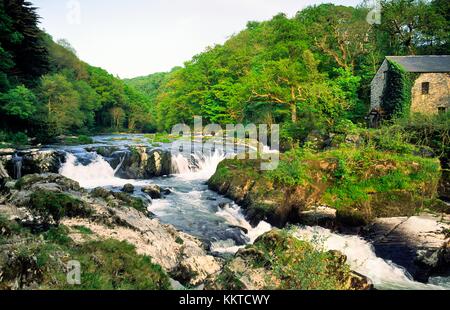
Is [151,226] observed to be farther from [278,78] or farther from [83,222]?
[278,78]

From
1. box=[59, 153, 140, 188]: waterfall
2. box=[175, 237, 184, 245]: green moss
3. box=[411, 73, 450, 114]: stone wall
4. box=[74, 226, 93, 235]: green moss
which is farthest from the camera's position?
box=[411, 73, 450, 114]: stone wall

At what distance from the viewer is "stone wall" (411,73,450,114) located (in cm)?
2464

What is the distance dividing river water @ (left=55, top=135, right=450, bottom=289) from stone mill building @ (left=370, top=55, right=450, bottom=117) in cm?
1627

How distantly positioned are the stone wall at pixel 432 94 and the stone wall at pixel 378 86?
2294 mm

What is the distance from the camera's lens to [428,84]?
987 inches

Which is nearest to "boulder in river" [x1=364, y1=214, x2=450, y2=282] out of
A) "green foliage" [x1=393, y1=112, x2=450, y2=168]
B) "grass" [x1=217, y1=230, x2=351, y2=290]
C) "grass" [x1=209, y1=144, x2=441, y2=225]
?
"grass" [x1=209, y1=144, x2=441, y2=225]

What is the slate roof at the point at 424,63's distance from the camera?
2500 cm

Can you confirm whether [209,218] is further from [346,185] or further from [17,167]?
[17,167]

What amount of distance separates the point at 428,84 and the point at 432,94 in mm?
812

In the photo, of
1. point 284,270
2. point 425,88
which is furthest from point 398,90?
point 284,270

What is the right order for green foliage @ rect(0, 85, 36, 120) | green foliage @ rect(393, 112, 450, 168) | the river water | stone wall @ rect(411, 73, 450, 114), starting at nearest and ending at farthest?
the river water < green foliage @ rect(0, 85, 36, 120) < green foliage @ rect(393, 112, 450, 168) < stone wall @ rect(411, 73, 450, 114)

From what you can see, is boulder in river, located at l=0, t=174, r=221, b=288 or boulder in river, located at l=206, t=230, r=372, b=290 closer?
boulder in river, located at l=206, t=230, r=372, b=290

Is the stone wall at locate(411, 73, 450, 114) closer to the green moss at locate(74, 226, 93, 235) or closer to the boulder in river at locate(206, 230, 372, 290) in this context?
the boulder in river at locate(206, 230, 372, 290)
